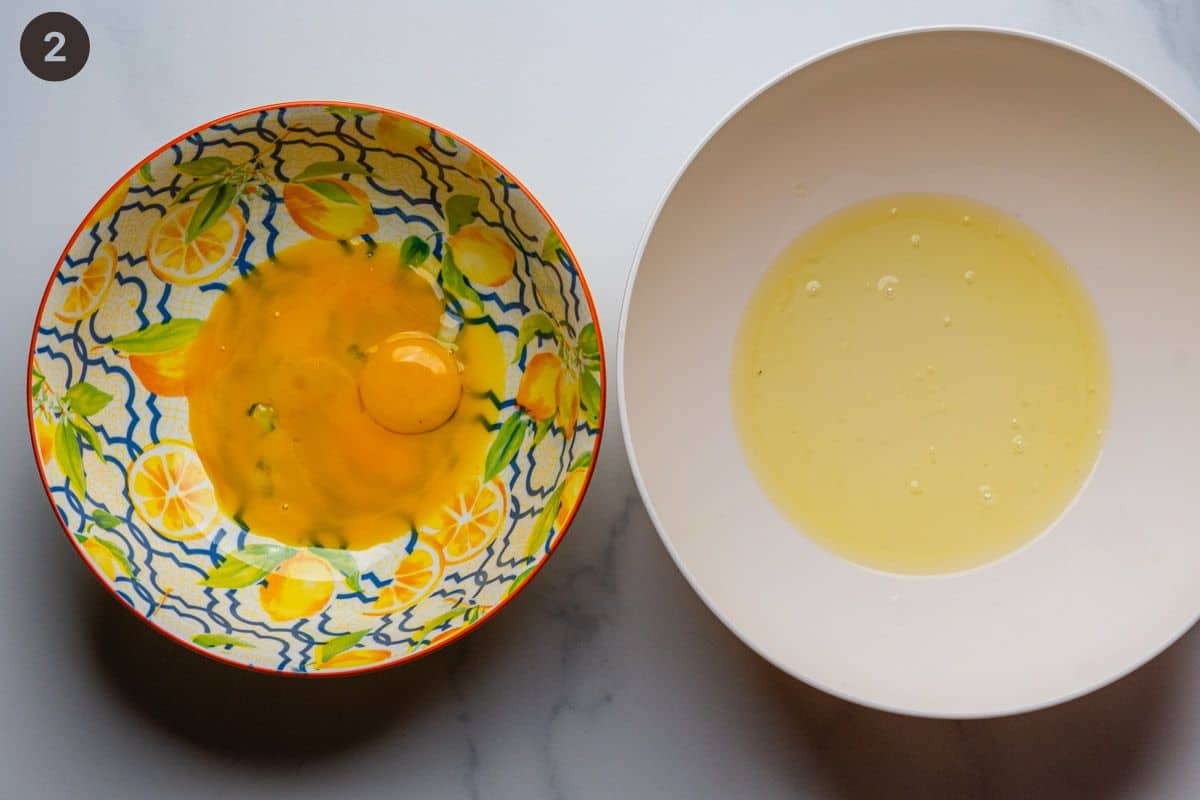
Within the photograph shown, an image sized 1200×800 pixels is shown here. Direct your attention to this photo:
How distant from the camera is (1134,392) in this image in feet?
2.83

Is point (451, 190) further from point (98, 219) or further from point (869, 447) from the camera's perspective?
point (869, 447)

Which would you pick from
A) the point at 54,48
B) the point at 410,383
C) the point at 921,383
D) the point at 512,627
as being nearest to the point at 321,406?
the point at 410,383

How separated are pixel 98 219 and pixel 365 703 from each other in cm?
48

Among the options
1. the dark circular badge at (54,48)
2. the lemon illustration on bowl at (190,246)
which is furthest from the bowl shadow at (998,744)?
the dark circular badge at (54,48)

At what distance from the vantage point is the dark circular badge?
900mm

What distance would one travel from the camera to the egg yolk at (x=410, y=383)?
863 mm

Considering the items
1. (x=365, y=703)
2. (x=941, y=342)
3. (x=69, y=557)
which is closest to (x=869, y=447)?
(x=941, y=342)

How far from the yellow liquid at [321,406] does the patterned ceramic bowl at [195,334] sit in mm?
13

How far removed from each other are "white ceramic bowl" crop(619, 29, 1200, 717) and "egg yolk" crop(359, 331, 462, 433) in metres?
0.19

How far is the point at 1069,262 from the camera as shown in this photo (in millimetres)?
871

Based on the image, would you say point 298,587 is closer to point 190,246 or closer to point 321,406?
point 321,406

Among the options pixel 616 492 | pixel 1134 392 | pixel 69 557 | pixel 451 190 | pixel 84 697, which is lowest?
pixel 84 697

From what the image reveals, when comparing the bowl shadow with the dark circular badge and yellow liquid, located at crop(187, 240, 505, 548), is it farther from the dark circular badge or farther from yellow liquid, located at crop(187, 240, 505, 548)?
the dark circular badge

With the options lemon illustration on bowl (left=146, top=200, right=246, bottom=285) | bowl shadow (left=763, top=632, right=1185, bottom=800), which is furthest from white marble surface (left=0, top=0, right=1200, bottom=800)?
lemon illustration on bowl (left=146, top=200, right=246, bottom=285)
